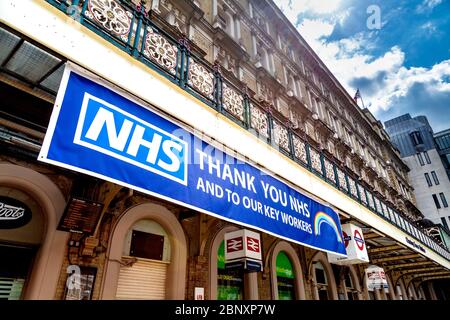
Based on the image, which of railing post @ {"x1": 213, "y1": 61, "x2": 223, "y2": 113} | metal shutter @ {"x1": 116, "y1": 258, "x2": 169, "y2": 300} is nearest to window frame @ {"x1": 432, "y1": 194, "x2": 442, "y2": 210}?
railing post @ {"x1": 213, "y1": 61, "x2": 223, "y2": 113}

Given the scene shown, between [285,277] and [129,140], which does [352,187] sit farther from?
[129,140]

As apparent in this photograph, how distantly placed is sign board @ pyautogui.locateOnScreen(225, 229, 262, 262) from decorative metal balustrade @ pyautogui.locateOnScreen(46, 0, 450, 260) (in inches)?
85.8

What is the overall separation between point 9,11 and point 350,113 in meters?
23.8

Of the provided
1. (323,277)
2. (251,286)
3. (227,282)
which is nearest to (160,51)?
(227,282)

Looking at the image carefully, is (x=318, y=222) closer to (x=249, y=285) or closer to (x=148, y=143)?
(x=249, y=285)

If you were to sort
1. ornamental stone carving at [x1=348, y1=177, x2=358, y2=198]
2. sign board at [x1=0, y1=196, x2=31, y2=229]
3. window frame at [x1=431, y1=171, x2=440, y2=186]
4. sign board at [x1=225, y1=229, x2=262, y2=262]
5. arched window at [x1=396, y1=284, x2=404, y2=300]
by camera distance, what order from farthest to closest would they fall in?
window frame at [x1=431, y1=171, x2=440, y2=186] → arched window at [x1=396, y1=284, x2=404, y2=300] → ornamental stone carving at [x1=348, y1=177, x2=358, y2=198] → sign board at [x1=225, y1=229, x2=262, y2=262] → sign board at [x1=0, y1=196, x2=31, y2=229]

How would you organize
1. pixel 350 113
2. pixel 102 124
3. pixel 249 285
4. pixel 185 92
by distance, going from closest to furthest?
pixel 102 124, pixel 185 92, pixel 249 285, pixel 350 113

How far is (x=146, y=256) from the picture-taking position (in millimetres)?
5598

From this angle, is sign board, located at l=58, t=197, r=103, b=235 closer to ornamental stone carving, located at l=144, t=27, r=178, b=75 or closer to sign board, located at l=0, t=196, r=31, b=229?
sign board, located at l=0, t=196, r=31, b=229

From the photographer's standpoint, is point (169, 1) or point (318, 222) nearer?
point (318, 222)

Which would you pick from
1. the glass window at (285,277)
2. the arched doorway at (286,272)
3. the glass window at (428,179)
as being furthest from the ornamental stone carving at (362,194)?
the glass window at (428,179)

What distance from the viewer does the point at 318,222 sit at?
6660 mm

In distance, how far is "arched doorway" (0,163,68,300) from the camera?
4094 millimetres

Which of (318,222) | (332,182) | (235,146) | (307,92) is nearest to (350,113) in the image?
(307,92)
